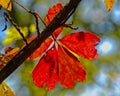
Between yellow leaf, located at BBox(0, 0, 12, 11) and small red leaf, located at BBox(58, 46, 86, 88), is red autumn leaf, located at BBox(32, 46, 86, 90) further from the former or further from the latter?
yellow leaf, located at BBox(0, 0, 12, 11)

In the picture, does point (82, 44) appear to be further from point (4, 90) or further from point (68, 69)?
point (4, 90)

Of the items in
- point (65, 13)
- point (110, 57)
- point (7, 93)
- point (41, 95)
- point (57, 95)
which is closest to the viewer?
point (65, 13)

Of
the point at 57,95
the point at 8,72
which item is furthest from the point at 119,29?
the point at 8,72

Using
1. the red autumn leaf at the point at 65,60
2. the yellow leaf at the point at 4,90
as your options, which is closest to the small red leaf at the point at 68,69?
the red autumn leaf at the point at 65,60

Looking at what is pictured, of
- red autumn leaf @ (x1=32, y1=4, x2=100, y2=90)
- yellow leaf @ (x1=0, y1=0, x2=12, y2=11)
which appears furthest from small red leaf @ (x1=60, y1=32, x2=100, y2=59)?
yellow leaf @ (x1=0, y1=0, x2=12, y2=11)

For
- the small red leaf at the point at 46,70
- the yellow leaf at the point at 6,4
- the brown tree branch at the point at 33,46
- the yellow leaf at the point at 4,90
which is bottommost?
the small red leaf at the point at 46,70

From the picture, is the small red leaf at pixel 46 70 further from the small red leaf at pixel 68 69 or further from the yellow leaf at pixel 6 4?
the yellow leaf at pixel 6 4

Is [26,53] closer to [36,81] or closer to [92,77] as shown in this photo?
[36,81]
